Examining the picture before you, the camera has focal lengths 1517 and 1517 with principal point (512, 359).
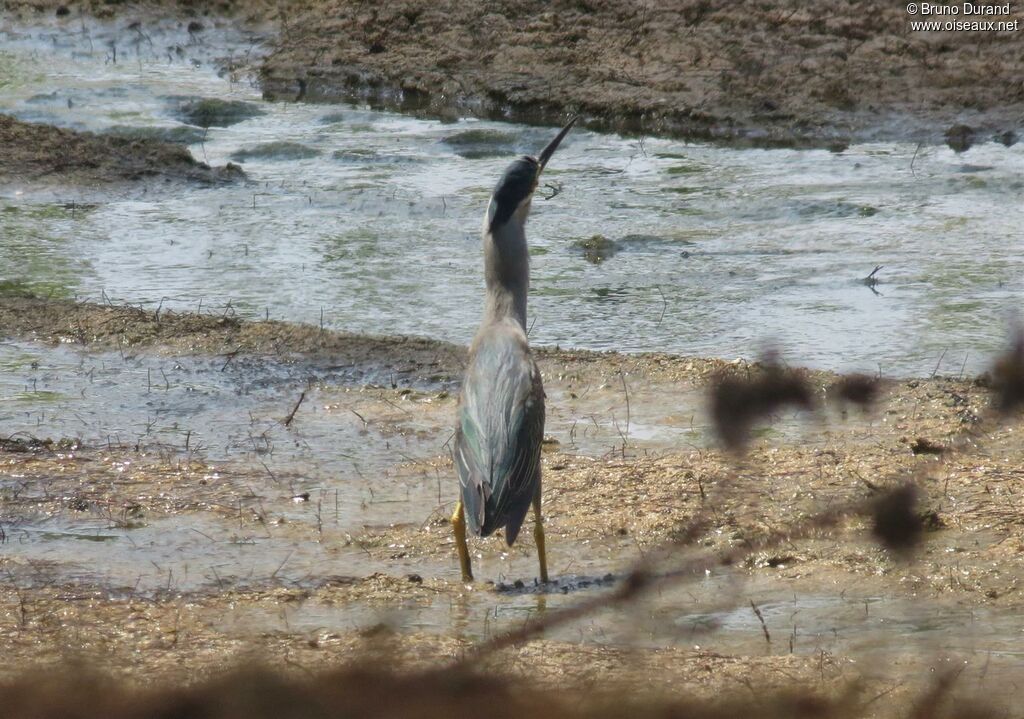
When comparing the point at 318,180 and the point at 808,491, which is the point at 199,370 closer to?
the point at 808,491

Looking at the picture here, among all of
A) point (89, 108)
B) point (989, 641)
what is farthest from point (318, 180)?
point (989, 641)

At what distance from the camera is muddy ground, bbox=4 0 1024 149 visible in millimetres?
13266

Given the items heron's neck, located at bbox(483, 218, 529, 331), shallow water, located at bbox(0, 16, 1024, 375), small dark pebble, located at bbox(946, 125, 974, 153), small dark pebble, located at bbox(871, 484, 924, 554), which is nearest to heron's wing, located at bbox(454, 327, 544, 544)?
heron's neck, located at bbox(483, 218, 529, 331)

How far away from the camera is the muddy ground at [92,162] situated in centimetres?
1196

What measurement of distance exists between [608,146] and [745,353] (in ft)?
17.3

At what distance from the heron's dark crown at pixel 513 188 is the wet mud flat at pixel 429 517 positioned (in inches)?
43.6

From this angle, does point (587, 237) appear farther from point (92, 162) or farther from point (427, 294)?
point (92, 162)

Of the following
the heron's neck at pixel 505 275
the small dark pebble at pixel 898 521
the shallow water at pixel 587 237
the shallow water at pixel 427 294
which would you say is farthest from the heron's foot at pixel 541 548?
the small dark pebble at pixel 898 521

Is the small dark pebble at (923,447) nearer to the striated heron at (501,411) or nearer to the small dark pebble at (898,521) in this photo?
the striated heron at (501,411)

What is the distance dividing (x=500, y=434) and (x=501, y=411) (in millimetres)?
113

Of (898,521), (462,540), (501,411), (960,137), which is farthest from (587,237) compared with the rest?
(898,521)

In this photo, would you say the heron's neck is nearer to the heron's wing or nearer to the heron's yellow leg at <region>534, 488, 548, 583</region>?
the heron's wing

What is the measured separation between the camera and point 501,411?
537 centimetres

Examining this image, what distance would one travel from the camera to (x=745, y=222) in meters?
10.9
